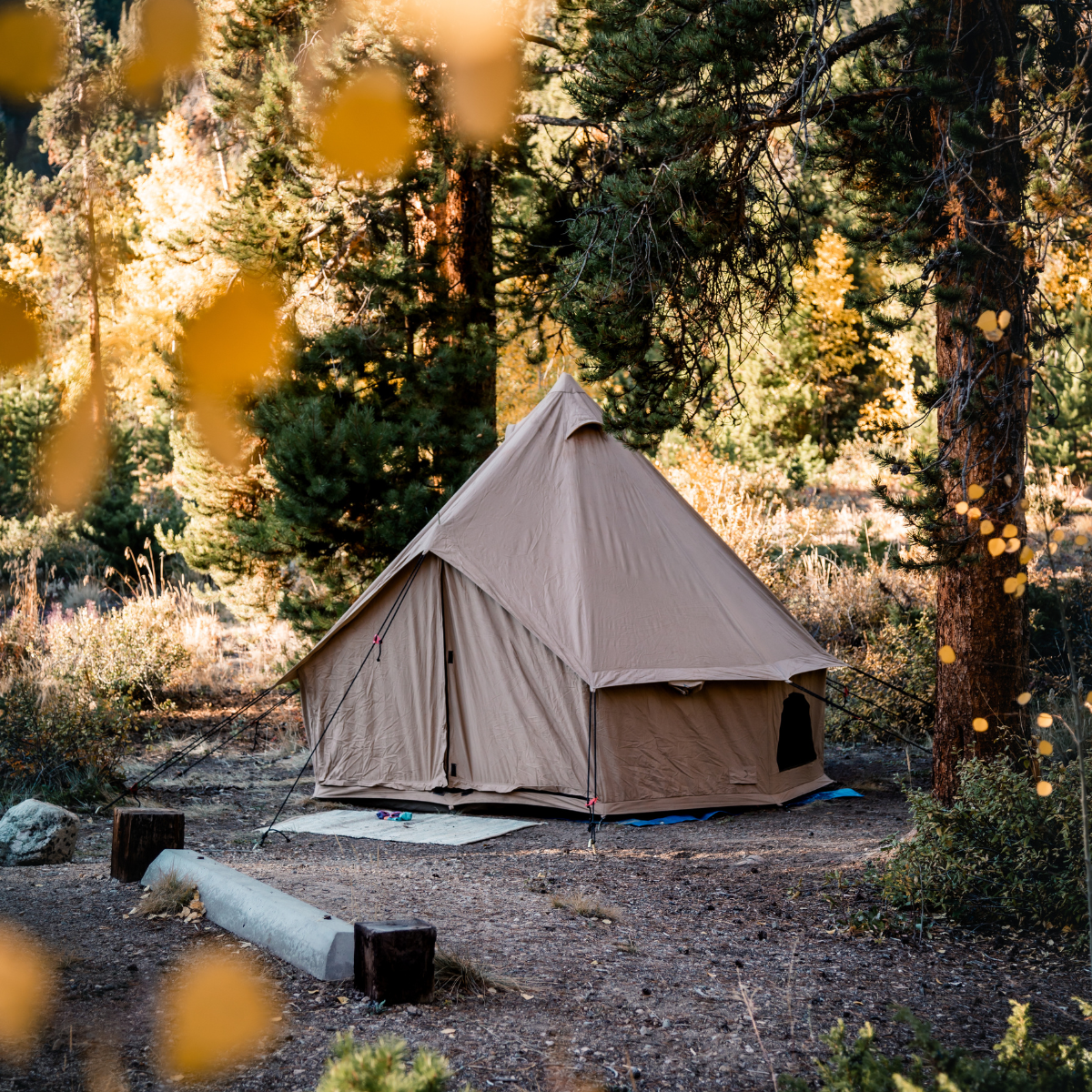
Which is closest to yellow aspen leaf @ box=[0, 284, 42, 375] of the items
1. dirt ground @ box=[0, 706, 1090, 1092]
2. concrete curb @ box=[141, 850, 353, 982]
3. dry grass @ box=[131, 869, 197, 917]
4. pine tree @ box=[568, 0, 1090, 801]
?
dirt ground @ box=[0, 706, 1090, 1092]

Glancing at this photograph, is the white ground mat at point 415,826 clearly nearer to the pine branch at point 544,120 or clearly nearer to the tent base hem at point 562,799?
the tent base hem at point 562,799

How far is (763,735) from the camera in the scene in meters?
7.13

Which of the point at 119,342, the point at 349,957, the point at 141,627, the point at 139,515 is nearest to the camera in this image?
the point at 349,957

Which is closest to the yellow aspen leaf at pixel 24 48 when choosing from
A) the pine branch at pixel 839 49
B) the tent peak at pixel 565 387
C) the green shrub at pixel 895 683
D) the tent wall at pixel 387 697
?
the pine branch at pixel 839 49

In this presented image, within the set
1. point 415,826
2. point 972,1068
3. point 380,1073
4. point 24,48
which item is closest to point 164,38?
point 24,48

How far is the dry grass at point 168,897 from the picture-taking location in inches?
169

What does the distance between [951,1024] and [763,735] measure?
381 cm

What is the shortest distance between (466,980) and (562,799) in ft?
11.4

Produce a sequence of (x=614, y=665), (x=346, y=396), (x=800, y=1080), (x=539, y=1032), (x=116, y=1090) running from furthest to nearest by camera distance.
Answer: (x=346, y=396) → (x=614, y=665) → (x=539, y=1032) → (x=116, y=1090) → (x=800, y=1080)

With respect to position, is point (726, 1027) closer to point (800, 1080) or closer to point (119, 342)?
point (800, 1080)

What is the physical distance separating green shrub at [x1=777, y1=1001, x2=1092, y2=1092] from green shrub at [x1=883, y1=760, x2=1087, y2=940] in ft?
5.74

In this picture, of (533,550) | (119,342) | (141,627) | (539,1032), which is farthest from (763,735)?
(119,342)

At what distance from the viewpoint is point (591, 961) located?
3891 mm

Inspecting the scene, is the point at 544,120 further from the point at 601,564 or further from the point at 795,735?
the point at 795,735
